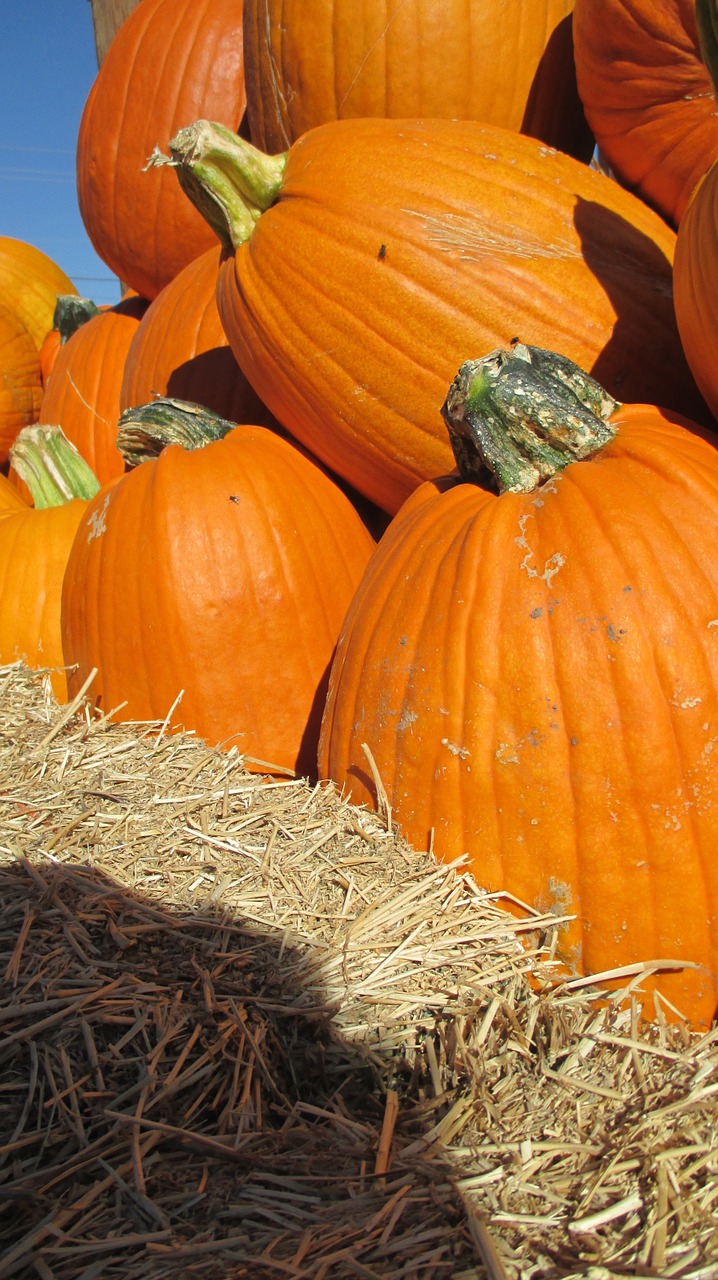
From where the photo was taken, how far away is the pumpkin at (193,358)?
295 cm

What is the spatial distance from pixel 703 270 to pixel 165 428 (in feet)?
4.62

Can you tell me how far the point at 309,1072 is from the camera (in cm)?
126

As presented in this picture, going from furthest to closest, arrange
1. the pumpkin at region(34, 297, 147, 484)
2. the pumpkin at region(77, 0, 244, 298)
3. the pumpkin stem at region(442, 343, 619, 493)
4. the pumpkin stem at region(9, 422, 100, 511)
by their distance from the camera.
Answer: the pumpkin at region(34, 297, 147, 484), the pumpkin at region(77, 0, 244, 298), the pumpkin stem at region(9, 422, 100, 511), the pumpkin stem at region(442, 343, 619, 493)

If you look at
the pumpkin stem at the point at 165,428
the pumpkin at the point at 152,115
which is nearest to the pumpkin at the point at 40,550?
the pumpkin stem at the point at 165,428

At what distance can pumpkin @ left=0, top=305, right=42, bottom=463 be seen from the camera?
461 centimetres

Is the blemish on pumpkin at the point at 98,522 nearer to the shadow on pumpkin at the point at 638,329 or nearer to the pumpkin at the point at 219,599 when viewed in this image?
the pumpkin at the point at 219,599

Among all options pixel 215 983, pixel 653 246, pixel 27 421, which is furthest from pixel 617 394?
pixel 27 421

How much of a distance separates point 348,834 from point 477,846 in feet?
0.82

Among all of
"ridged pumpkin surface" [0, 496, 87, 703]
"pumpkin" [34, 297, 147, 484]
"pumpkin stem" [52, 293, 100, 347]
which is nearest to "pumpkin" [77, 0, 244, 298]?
"pumpkin" [34, 297, 147, 484]

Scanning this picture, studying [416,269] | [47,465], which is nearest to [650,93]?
[416,269]

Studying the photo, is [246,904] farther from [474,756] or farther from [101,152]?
[101,152]

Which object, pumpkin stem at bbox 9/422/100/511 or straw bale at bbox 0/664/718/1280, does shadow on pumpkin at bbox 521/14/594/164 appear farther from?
straw bale at bbox 0/664/718/1280

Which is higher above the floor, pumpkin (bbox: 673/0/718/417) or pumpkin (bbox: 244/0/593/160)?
pumpkin (bbox: 244/0/593/160)

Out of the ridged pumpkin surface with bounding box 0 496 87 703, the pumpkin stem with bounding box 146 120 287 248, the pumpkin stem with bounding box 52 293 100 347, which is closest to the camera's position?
the pumpkin stem with bounding box 146 120 287 248
